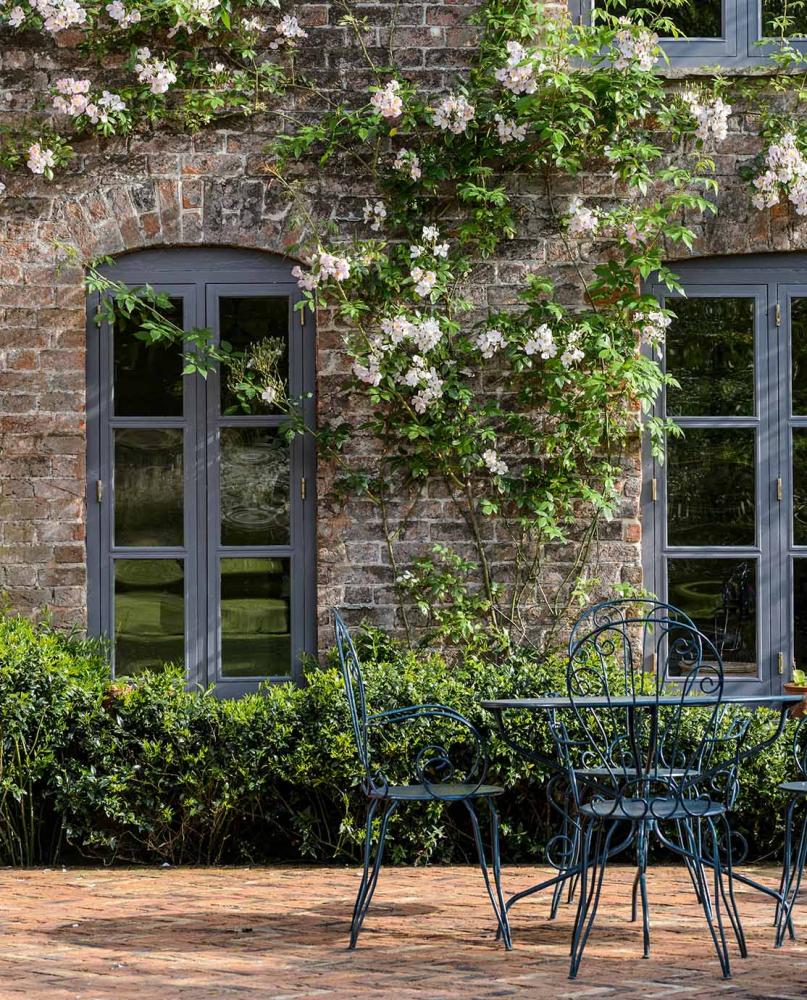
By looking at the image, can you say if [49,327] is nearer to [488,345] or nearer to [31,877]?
[488,345]

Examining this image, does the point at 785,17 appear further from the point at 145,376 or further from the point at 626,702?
the point at 626,702

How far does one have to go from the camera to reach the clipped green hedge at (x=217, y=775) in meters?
5.76

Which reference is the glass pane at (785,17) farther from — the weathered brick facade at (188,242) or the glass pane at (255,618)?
the glass pane at (255,618)

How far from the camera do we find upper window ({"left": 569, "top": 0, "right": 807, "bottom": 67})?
21.9 ft

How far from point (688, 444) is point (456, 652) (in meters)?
1.49

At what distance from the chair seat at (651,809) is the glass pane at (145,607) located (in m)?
2.82

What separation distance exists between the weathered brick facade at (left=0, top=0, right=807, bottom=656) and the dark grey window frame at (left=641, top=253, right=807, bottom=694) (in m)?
0.12

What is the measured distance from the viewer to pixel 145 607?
21.7ft

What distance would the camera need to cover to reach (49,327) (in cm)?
652

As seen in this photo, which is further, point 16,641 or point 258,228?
point 258,228

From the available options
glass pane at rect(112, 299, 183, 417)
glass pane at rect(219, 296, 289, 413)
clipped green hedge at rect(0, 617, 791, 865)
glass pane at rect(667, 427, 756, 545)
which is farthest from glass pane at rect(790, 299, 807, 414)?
glass pane at rect(112, 299, 183, 417)

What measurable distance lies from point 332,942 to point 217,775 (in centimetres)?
145

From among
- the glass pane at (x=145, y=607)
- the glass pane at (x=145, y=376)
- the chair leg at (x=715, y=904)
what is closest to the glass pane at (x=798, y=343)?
the chair leg at (x=715, y=904)

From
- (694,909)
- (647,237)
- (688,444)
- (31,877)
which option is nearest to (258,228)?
(647,237)
